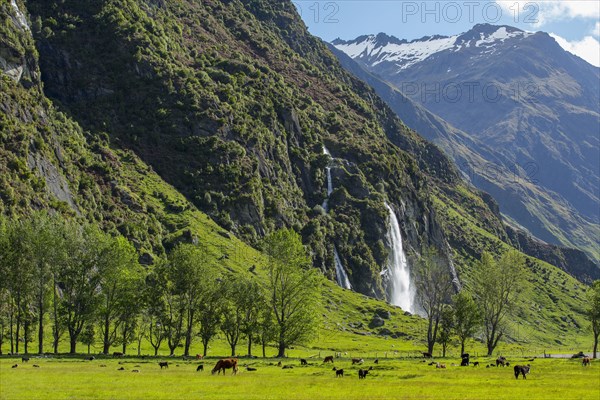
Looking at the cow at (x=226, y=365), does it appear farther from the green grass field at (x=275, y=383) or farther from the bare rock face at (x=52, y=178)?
the bare rock face at (x=52, y=178)

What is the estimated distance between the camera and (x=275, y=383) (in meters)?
52.8

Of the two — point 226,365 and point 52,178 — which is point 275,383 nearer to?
point 226,365

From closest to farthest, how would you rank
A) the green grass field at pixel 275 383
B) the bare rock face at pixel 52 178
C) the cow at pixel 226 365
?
the green grass field at pixel 275 383, the cow at pixel 226 365, the bare rock face at pixel 52 178

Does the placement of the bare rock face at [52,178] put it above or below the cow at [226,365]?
above

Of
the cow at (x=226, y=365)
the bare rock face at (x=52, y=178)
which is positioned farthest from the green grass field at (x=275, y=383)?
the bare rock face at (x=52, y=178)

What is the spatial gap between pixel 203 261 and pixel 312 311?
66.8 ft

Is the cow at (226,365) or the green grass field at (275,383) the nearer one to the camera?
the green grass field at (275,383)

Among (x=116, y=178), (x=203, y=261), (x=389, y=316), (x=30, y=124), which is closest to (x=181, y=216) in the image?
(x=116, y=178)

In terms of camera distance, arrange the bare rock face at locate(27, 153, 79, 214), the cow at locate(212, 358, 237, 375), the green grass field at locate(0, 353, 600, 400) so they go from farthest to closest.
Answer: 1. the bare rock face at locate(27, 153, 79, 214)
2. the cow at locate(212, 358, 237, 375)
3. the green grass field at locate(0, 353, 600, 400)

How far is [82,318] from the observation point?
279 ft

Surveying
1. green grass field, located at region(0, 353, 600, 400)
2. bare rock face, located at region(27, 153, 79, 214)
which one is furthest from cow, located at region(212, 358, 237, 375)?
bare rock face, located at region(27, 153, 79, 214)

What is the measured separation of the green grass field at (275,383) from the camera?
147 ft

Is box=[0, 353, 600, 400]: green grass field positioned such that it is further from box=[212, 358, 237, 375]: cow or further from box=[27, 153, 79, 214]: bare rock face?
box=[27, 153, 79, 214]: bare rock face

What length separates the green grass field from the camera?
1766 inches
